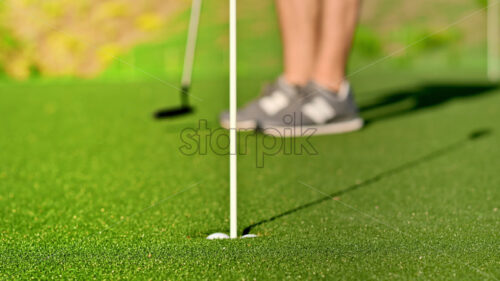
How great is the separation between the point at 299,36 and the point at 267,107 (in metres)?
0.37

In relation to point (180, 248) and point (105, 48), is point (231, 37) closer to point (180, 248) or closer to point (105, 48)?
point (180, 248)

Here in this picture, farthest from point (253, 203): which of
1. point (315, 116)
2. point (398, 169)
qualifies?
point (315, 116)

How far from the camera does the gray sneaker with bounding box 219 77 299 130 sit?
2.30 m

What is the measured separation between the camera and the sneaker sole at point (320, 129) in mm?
2213

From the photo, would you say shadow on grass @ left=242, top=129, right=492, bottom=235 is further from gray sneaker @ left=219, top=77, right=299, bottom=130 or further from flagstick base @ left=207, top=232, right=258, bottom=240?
gray sneaker @ left=219, top=77, right=299, bottom=130

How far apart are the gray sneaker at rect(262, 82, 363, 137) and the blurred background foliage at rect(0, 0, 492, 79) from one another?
3284 millimetres

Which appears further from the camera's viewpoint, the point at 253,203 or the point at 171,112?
the point at 171,112

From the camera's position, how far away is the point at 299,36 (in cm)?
236

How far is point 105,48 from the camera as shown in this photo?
253 inches

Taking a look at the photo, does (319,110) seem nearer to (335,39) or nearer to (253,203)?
(335,39)

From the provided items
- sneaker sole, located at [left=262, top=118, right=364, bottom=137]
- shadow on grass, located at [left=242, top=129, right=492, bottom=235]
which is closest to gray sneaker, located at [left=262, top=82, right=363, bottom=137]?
sneaker sole, located at [left=262, top=118, right=364, bottom=137]

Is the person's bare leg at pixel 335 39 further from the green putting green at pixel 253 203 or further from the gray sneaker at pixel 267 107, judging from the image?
the green putting green at pixel 253 203

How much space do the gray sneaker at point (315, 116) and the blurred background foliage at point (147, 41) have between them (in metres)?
3.28

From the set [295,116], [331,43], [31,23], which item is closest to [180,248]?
[295,116]
